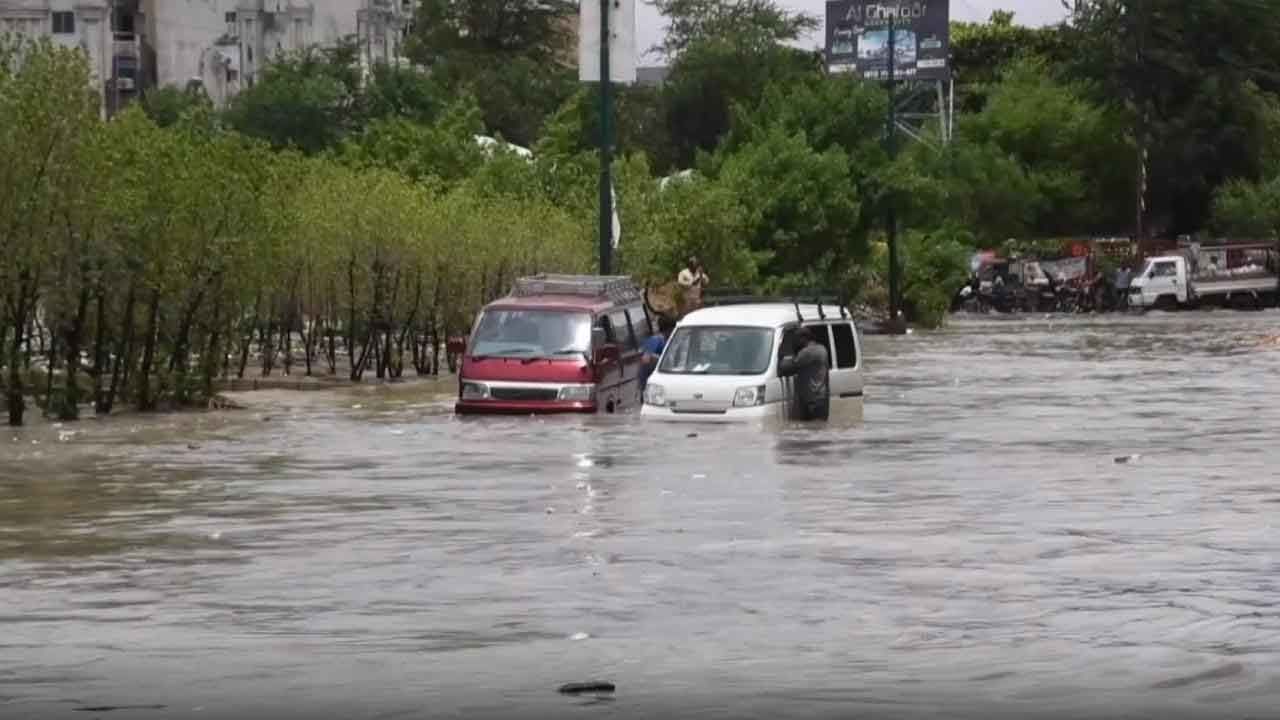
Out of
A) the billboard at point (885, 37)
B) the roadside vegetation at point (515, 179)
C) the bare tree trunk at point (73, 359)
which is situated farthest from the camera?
the billboard at point (885, 37)

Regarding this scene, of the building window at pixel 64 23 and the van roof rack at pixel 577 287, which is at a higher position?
the building window at pixel 64 23

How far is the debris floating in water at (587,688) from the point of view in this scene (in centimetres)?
1214

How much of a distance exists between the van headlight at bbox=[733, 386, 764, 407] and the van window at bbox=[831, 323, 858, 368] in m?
2.32

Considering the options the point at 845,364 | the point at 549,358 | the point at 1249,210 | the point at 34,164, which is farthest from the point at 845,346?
the point at 1249,210

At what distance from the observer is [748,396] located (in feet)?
102

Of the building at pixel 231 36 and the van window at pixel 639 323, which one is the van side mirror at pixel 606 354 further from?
the building at pixel 231 36

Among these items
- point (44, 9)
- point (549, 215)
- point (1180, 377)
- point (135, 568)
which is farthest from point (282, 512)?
point (44, 9)

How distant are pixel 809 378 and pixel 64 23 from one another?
6830 centimetres

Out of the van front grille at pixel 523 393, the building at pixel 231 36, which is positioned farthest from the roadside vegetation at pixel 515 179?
the van front grille at pixel 523 393

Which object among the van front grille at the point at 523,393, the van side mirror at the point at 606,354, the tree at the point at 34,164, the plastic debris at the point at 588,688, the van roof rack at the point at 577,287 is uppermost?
the tree at the point at 34,164

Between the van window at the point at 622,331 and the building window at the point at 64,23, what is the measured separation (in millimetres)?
62067

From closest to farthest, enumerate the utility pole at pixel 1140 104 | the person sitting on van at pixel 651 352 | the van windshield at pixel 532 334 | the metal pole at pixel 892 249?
1. the van windshield at pixel 532 334
2. the person sitting on van at pixel 651 352
3. the metal pole at pixel 892 249
4. the utility pole at pixel 1140 104

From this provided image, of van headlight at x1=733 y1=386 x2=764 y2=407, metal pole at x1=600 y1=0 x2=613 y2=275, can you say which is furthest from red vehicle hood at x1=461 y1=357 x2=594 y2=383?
metal pole at x1=600 y1=0 x2=613 y2=275

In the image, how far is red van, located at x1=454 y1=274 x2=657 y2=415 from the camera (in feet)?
111
